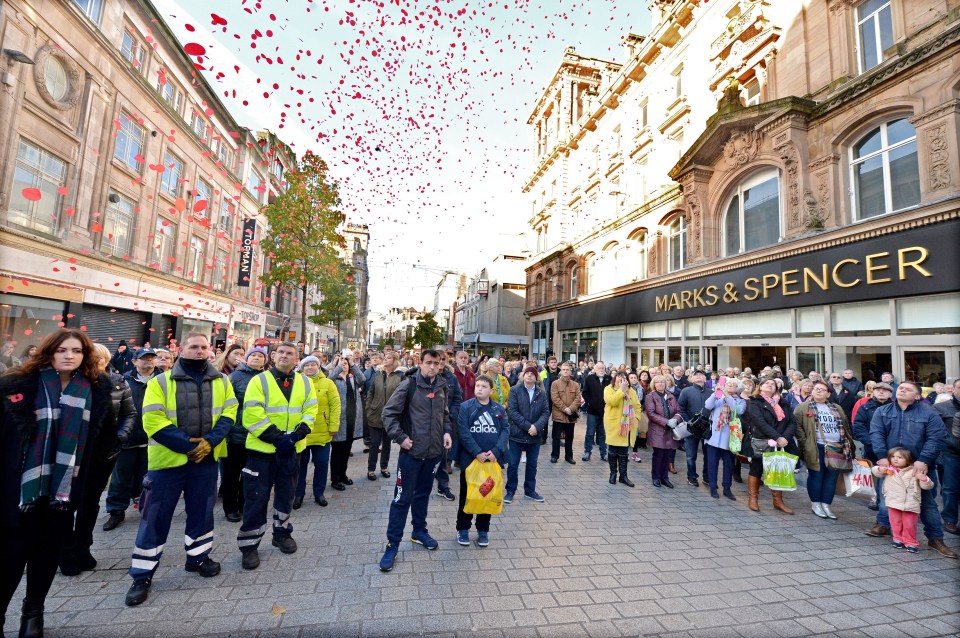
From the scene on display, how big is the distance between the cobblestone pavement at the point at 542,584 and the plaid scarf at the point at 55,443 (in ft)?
3.27

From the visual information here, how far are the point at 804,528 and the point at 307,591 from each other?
6103 mm

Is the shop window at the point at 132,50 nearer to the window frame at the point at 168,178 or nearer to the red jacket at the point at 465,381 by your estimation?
the window frame at the point at 168,178

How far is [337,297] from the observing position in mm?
25266

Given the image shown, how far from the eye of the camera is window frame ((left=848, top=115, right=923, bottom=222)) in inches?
384

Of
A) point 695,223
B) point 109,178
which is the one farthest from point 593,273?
point 109,178

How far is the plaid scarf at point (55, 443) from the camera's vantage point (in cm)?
278

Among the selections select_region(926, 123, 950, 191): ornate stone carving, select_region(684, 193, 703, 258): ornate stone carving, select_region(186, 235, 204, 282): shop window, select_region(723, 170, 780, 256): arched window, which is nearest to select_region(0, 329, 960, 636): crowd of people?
select_region(926, 123, 950, 191): ornate stone carving

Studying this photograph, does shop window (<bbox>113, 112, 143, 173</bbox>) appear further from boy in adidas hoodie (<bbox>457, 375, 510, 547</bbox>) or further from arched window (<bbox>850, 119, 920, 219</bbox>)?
arched window (<bbox>850, 119, 920, 219</bbox>)

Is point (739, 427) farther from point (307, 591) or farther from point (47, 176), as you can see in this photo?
point (47, 176)

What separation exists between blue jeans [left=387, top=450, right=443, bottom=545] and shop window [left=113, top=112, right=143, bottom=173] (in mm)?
19561

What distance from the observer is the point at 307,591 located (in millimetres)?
3482

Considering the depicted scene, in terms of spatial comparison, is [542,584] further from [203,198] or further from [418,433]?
[203,198]

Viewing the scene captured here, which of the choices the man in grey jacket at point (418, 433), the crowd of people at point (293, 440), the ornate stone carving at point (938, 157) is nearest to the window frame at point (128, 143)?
the crowd of people at point (293, 440)

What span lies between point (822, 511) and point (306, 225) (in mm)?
21755
